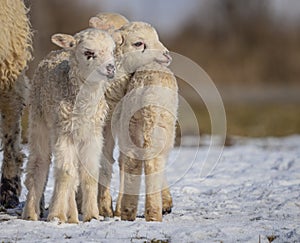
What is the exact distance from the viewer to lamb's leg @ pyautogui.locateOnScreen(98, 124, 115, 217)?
756cm

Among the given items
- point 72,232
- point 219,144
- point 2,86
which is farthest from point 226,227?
point 219,144

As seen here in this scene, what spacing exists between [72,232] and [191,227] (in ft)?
3.30

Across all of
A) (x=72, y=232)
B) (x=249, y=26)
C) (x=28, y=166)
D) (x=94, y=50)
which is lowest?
(x=72, y=232)

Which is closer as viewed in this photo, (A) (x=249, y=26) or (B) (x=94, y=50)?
(B) (x=94, y=50)

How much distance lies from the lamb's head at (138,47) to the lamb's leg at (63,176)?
39.7 inches

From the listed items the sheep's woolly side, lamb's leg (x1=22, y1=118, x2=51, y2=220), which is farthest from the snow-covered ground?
the sheep's woolly side

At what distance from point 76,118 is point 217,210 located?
6.26 ft

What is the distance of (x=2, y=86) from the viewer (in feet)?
27.7

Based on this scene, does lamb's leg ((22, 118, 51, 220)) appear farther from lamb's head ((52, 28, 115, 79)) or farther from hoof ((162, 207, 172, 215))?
hoof ((162, 207, 172, 215))

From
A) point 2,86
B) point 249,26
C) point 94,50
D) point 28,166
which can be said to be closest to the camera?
point 94,50

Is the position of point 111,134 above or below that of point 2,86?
below

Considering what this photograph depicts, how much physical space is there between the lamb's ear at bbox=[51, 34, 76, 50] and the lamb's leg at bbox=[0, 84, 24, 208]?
1580 millimetres

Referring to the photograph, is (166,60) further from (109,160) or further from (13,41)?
(13,41)

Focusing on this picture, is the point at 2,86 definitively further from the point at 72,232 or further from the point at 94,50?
the point at 72,232
